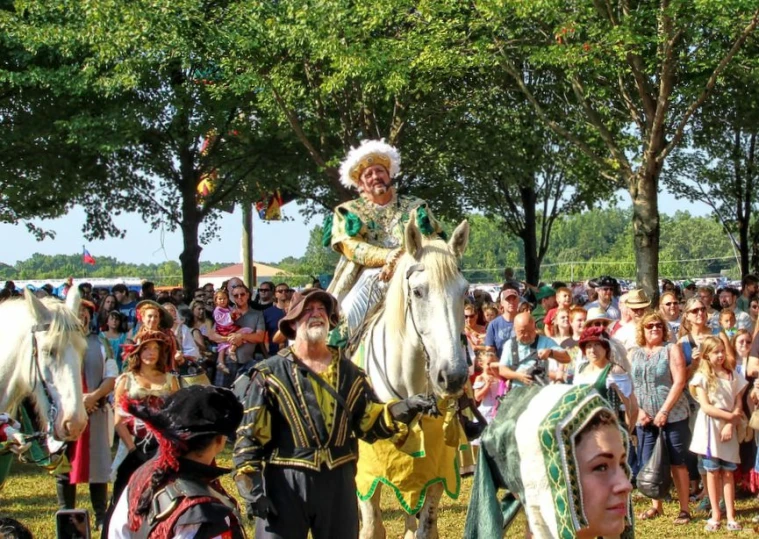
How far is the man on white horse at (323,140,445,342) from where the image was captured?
7125mm

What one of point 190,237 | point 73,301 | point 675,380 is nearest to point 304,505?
point 73,301

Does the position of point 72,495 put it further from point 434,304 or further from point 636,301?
point 636,301

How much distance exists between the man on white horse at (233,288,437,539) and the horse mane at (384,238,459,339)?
98 centimetres

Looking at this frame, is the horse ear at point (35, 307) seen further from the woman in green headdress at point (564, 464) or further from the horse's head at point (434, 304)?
the woman in green headdress at point (564, 464)

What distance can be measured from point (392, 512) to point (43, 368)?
4.20m

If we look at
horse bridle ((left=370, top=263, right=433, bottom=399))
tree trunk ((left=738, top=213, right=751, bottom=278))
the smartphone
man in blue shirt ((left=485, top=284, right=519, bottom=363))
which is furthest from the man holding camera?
tree trunk ((left=738, top=213, right=751, bottom=278))

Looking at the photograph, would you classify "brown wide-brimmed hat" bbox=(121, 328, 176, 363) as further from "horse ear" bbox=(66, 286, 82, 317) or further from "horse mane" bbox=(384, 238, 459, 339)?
"horse mane" bbox=(384, 238, 459, 339)

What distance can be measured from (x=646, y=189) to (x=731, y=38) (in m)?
3.07

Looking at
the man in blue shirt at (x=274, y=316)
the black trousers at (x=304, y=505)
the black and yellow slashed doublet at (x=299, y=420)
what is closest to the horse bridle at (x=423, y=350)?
the black and yellow slashed doublet at (x=299, y=420)

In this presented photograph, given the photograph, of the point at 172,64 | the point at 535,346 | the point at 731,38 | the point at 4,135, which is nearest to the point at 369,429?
the point at 535,346

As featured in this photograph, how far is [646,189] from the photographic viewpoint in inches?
722

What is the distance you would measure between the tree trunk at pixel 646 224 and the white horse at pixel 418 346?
12571 mm

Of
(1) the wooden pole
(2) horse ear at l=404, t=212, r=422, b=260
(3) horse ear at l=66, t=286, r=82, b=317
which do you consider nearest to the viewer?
(2) horse ear at l=404, t=212, r=422, b=260

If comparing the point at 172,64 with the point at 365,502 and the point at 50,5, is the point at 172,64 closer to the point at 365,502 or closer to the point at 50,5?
the point at 50,5
